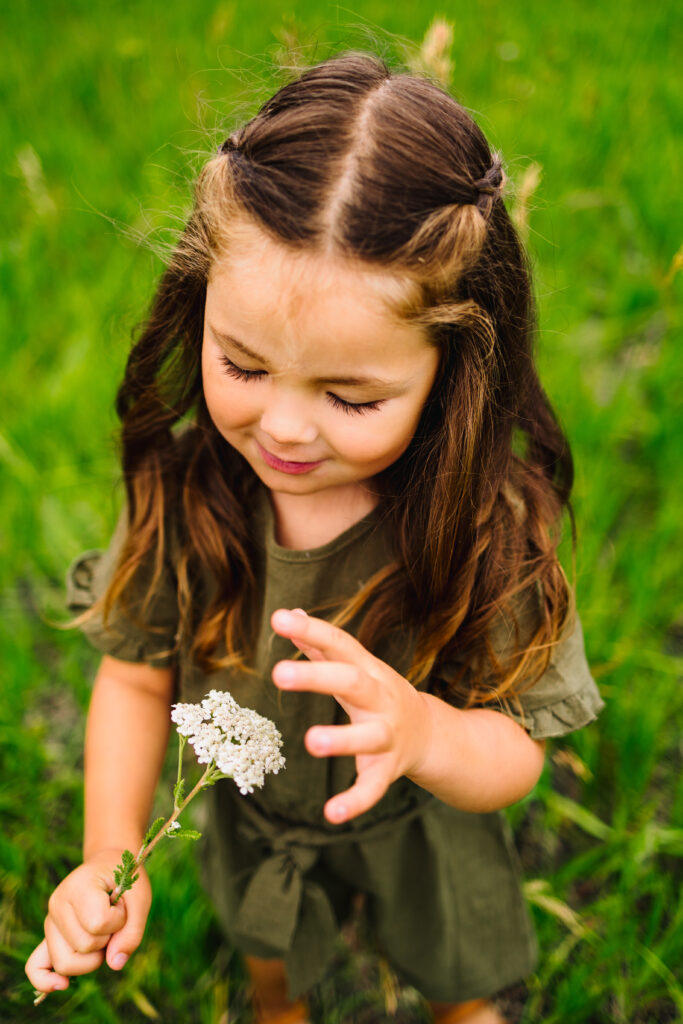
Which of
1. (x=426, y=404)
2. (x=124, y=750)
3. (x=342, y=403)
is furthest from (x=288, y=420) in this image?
(x=124, y=750)

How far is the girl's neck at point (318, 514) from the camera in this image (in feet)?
3.72

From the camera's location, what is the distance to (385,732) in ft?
2.35

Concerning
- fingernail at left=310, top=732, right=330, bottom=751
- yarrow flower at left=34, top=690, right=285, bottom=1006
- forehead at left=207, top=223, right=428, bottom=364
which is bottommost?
yarrow flower at left=34, top=690, right=285, bottom=1006

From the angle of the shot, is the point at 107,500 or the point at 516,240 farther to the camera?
the point at 107,500

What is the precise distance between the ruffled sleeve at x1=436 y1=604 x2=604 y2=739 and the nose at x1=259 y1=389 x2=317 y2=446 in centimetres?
46

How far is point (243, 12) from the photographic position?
335 cm

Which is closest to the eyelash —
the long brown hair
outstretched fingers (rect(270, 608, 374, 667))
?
the long brown hair

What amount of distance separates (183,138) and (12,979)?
254 centimetres

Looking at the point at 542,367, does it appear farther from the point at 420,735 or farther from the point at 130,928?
the point at 130,928

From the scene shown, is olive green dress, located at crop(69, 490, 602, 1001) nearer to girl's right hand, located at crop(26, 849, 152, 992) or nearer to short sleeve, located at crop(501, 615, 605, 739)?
short sleeve, located at crop(501, 615, 605, 739)

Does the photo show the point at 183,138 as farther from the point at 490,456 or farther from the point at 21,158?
the point at 490,456

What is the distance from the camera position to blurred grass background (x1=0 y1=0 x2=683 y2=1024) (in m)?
1.46

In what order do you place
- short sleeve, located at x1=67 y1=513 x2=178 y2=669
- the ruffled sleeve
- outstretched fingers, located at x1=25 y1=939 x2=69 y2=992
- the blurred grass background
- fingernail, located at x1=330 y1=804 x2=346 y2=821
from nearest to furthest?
fingernail, located at x1=330 y1=804 x2=346 y2=821 → outstretched fingers, located at x1=25 y1=939 x2=69 y2=992 → the ruffled sleeve → short sleeve, located at x1=67 y1=513 x2=178 y2=669 → the blurred grass background

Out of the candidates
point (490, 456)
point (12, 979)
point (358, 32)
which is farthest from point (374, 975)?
point (358, 32)
